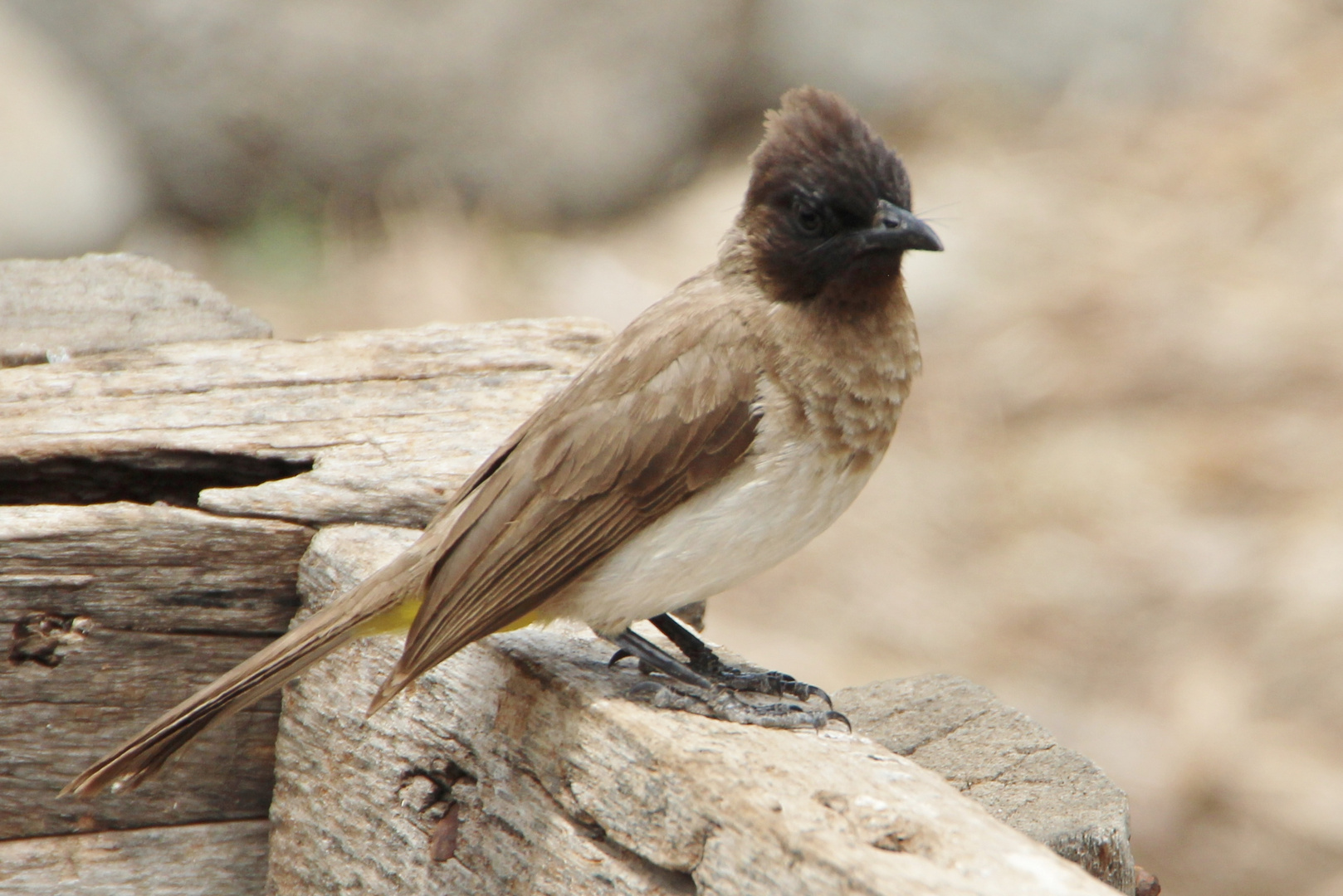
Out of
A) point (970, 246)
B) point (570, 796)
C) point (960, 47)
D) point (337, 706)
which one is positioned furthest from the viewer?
point (960, 47)

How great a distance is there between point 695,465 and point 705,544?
0.13m

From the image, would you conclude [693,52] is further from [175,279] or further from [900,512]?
[175,279]

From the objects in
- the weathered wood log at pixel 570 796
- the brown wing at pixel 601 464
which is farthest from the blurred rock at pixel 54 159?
the brown wing at pixel 601 464

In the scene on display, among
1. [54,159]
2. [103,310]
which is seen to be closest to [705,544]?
[103,310]

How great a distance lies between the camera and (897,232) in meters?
2.62

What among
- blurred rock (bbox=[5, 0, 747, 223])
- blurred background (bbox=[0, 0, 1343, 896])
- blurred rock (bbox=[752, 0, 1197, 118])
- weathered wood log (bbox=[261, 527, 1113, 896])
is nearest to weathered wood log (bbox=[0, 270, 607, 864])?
weathered wood log (bbox=[261, 527, 1113, 896])

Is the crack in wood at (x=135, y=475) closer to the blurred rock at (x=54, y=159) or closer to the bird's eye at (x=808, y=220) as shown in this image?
the bird's eye at (x=808, y=220)

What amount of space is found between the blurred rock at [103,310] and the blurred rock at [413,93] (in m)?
2.09

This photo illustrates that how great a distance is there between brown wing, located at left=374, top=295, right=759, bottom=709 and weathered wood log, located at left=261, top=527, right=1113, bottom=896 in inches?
5.5

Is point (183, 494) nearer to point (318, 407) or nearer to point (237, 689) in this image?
point (318, 407)

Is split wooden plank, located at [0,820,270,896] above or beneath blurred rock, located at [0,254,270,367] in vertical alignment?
beneath

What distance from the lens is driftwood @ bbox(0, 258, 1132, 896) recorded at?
1.95m

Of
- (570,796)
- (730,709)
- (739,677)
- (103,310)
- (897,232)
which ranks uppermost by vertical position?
(103,310)

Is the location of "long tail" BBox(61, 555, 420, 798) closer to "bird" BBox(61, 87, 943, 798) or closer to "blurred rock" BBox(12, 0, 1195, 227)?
"bird" BBox(61, 87, 943, 798)
